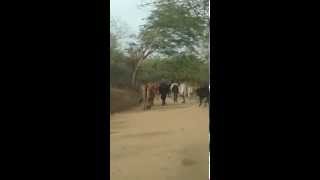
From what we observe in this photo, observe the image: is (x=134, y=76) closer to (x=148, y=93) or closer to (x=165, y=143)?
(x=148, y=93)

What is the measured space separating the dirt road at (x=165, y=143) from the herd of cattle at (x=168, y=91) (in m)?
0.04

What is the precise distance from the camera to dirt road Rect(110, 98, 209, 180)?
200 cm

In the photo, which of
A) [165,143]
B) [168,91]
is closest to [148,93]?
[168,91]

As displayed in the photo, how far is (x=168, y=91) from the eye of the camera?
204 cm

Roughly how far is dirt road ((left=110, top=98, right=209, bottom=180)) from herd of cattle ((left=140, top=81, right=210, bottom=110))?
4 centimetres

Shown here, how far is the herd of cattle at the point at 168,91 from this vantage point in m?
2.03

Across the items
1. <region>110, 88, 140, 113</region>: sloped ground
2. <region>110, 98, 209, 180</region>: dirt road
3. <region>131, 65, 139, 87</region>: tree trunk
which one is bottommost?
<region>110, 98, 209, 180</region>: dirt road

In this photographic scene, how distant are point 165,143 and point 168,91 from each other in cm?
25

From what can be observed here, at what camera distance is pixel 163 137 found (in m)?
2.03

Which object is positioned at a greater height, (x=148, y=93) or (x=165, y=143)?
(x=148, y=93)
